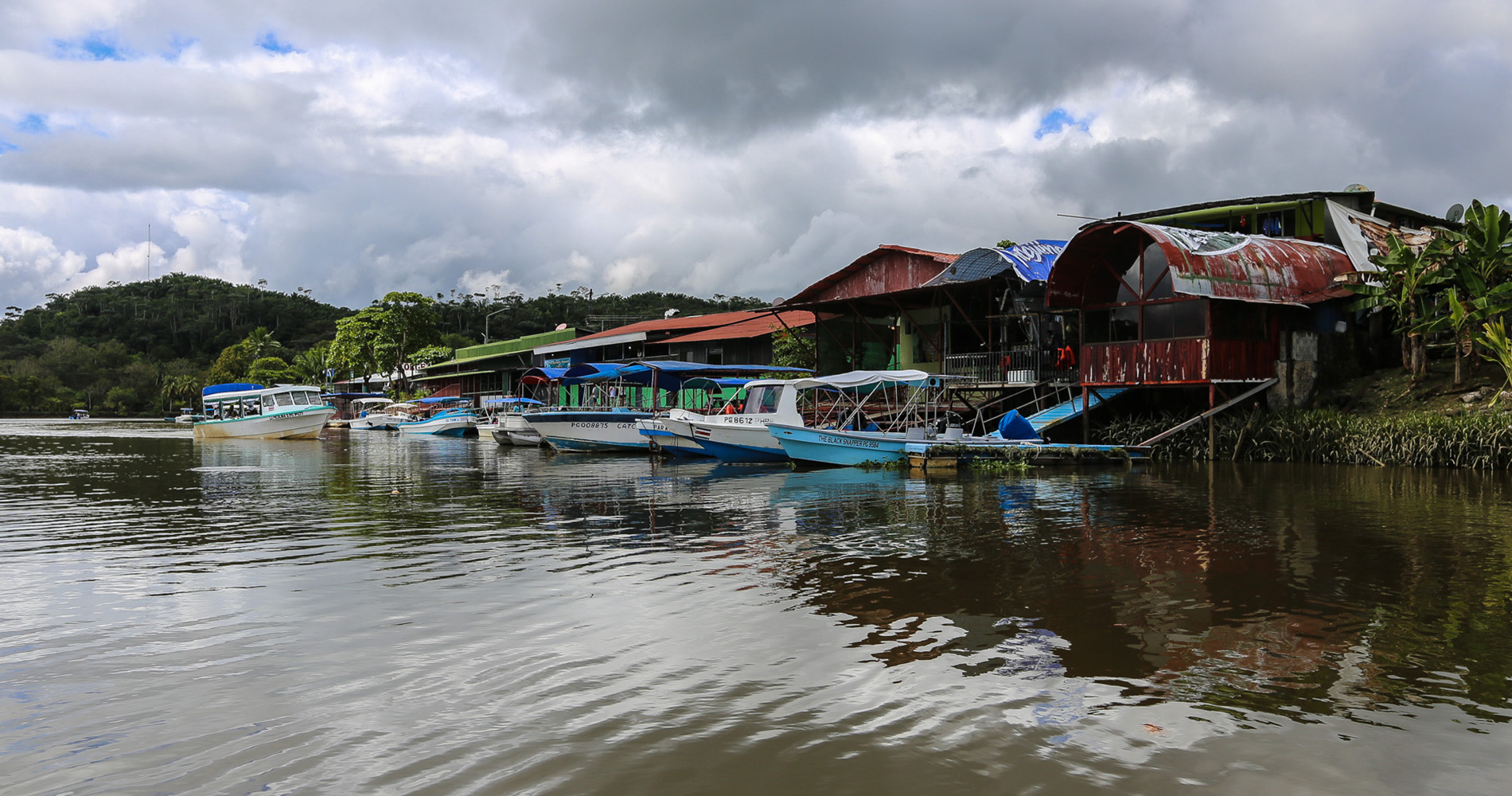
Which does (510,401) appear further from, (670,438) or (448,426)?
(670,438)

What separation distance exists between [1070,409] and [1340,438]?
22.7 ft

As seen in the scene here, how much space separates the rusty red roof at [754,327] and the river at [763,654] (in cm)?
2853

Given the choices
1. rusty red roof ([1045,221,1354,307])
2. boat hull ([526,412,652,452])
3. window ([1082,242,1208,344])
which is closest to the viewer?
rusty red roof ([1045,221,1354,307])

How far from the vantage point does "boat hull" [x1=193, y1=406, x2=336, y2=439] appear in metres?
44.7

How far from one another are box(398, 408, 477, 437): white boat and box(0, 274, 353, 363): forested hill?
228 ft

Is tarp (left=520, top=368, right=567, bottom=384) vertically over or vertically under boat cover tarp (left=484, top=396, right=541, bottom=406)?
over

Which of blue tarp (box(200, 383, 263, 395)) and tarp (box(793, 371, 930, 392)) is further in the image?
blue tarp (box(200, 383, 263, 395))

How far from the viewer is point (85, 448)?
36500mm

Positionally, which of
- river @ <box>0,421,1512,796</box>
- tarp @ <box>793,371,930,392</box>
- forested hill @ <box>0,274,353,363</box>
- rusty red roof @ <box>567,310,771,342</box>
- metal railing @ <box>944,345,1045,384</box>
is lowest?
river @ <box>0,421,1512,796</box>

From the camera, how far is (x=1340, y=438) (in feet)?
79.4

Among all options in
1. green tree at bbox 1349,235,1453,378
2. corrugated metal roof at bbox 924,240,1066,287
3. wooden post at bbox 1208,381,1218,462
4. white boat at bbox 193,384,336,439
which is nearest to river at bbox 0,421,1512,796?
wooden post at bbox 1208,381,1218,462

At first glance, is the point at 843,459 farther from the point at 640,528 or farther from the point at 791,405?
the point at 640,528

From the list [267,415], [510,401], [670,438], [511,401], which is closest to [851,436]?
[670,438]

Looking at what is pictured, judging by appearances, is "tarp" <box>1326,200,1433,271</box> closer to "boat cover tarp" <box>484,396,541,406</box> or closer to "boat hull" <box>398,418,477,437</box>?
"boat cover tarp" <box>484,396,541,406</box>
